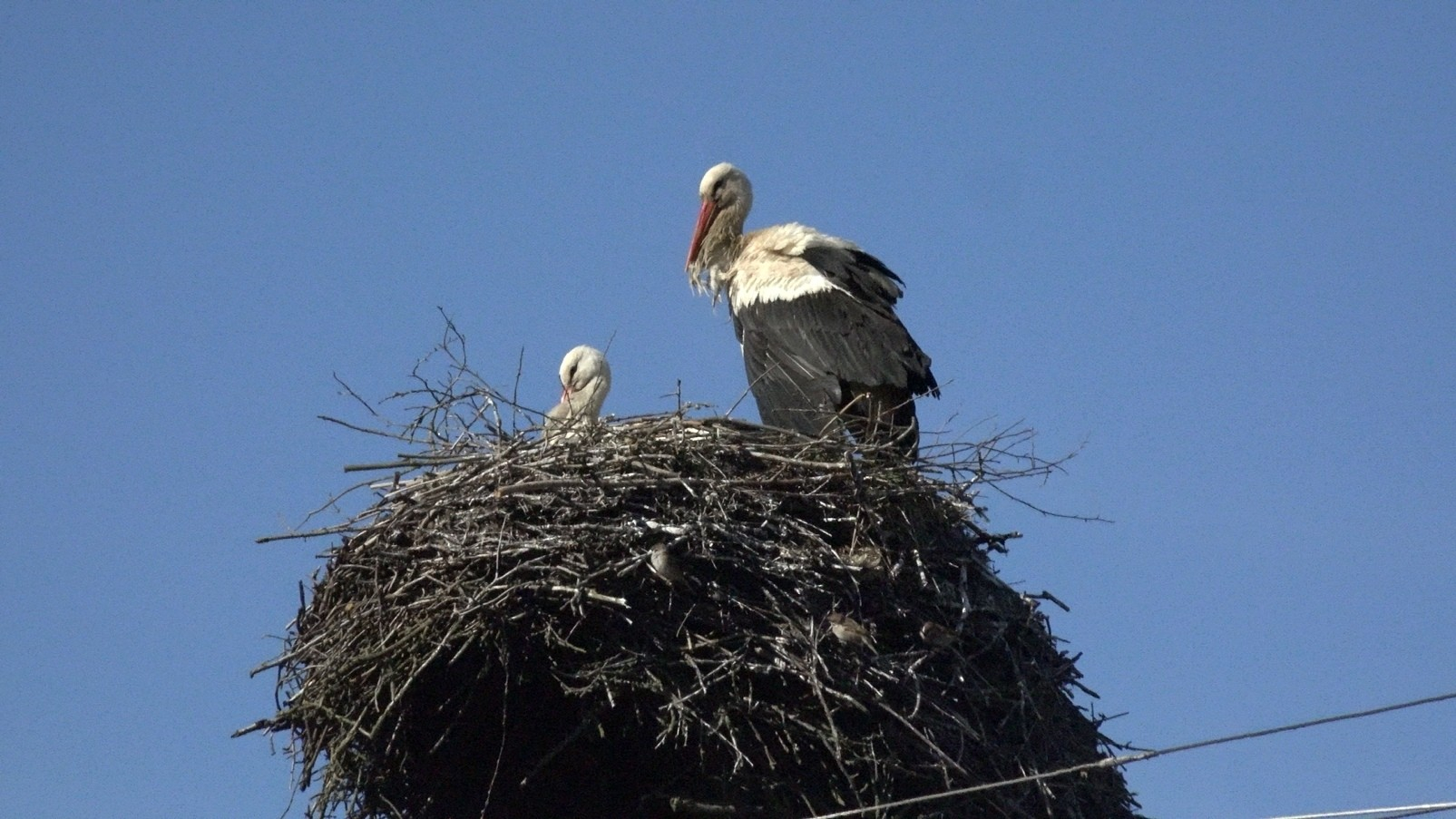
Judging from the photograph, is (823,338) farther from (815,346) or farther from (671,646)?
(671,646)

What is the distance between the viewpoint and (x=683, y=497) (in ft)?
19.5

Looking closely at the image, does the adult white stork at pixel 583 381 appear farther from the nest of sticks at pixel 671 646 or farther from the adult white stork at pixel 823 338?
the nest of sticks at pixel 671 646

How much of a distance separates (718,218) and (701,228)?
0.31ft

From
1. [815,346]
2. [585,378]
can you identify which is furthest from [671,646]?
[585,378]

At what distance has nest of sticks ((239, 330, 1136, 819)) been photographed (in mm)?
5570

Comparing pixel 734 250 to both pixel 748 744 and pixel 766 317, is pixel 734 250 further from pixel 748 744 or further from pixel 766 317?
pixel 748 744

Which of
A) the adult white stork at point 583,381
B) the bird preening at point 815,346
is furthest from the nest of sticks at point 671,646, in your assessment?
the adult white stork at point 583,381

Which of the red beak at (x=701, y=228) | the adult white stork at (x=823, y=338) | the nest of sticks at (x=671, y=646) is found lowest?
the nest of sticks at (x=671, y=646)

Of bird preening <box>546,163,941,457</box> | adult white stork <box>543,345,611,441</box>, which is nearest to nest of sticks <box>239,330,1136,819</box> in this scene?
bird preening <box>546,163,941,457</box>

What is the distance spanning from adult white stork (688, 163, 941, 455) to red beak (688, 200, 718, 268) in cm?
29

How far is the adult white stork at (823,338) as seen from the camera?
7121 millimetres

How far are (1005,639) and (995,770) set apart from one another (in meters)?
0.56

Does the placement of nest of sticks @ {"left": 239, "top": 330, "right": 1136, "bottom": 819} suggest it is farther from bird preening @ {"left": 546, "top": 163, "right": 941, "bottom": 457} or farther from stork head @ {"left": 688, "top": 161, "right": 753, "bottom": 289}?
stork head @ {"left": 688, "top": 161, "right": 753, "bottom": 289}

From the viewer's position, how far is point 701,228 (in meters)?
8.48
